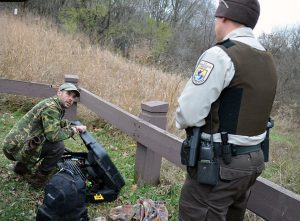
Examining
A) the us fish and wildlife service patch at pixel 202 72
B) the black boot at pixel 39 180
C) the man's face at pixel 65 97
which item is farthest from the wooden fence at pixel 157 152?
the black boot at pixel 39 180

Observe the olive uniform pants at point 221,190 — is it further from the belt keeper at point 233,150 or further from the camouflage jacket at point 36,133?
the camouflage jacket at point 36,133

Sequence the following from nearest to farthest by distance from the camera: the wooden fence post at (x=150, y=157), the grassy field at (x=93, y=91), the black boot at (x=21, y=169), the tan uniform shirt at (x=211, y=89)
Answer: the tan uniform shirt at (x=211, y=89) → the grassy field at (x=93, y=91) → the black boot at (x=21, y=169) → the wooden fence post at (x=150, y=157)

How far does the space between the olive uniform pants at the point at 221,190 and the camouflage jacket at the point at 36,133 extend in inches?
76.4

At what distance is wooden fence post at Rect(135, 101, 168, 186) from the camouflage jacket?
35.4 inches

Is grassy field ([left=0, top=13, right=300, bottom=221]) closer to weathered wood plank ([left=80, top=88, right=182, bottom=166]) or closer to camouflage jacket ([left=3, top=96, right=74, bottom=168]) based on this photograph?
camouflage jacket ([left=3, top=96, right=74, bottom=168])

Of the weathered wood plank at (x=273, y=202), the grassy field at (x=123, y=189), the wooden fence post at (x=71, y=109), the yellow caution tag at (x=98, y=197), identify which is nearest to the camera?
the weathered wood plank at (x=273, y=202)

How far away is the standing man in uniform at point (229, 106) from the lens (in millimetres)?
2246

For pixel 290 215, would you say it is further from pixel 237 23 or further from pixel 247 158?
pixel 237 23

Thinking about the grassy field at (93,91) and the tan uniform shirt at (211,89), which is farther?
the grassy field at (93,91)

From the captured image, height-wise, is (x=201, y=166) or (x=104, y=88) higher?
(x=201, y=166)

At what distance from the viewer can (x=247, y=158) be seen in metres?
2.39

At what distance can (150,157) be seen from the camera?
438 cm

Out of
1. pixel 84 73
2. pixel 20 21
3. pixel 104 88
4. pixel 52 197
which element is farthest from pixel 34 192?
pixel 20 21

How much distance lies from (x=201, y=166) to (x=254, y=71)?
65 centimetres
